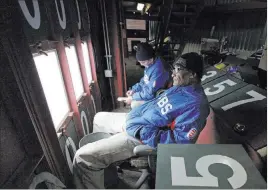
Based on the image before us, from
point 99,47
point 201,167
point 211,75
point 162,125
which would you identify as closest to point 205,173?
point 201,167

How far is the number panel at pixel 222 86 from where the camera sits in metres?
2.38

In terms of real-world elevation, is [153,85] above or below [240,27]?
below

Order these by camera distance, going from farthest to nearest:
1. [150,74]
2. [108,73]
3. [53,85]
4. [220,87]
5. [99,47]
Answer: [108,73], [99,47], [150,74], [220,87], [53,85]

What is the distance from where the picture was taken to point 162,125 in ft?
5.92

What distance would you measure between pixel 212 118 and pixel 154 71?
1.20 m

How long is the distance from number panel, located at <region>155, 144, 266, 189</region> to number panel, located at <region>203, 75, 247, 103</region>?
1.60 m

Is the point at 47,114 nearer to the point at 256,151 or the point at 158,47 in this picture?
the point at 256,151

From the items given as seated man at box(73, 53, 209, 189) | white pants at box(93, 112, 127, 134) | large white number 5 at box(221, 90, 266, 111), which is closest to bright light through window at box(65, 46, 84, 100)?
white pants at box(93, 112, 127, 134)

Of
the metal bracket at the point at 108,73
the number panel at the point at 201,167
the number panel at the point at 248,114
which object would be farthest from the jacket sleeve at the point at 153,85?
the number panel at the point at 201,167

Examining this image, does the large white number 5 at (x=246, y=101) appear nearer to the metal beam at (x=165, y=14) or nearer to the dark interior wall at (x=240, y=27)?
the dark interior wall at (x=240, y=27)

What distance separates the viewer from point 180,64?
1.74m

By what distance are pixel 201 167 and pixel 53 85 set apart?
185 cm

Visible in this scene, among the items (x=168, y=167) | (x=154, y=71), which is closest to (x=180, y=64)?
(x=154, y=71)

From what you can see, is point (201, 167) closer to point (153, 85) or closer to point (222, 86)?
point (153, 85)
